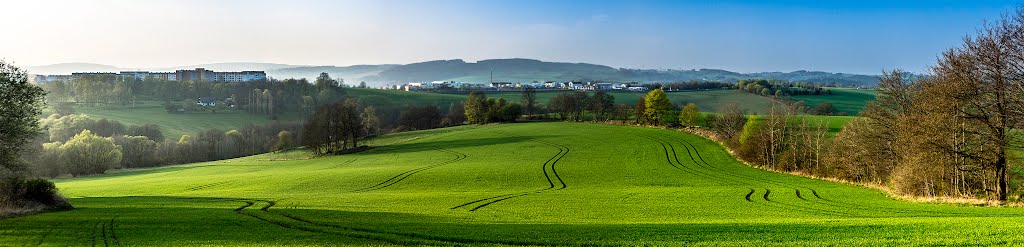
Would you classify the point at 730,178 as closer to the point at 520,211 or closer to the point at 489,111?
the point at 520,211

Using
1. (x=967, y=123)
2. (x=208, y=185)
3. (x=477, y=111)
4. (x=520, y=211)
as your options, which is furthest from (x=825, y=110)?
(x=208, y=185)

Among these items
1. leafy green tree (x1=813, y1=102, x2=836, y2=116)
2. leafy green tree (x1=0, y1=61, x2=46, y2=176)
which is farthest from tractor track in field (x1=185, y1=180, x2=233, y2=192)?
leafy green tree (x1=813, y1=102, x2=836, y2=116)

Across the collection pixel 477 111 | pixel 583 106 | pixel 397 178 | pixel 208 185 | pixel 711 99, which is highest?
pixel 711 99

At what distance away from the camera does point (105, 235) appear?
69.7ft

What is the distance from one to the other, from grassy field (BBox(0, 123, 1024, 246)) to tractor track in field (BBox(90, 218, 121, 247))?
0.07 meters

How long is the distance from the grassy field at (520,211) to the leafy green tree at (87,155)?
3419 centimetres

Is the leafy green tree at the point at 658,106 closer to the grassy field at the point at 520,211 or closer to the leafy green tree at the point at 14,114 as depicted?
the grassy field at the point at 520,211

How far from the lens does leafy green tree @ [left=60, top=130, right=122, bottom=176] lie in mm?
79562

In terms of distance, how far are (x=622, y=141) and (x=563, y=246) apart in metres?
66.9

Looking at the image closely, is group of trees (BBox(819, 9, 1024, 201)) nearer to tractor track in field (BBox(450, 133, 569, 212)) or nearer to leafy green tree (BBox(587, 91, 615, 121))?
tractor track in field (BBox(450, 133, 569, 212))

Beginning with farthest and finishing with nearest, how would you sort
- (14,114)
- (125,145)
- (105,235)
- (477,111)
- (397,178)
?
(477,111) → (125,145) → (397,178) → (14,114) → (105,235)

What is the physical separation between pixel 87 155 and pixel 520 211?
8022 centimetres

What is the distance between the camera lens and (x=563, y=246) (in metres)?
17.8

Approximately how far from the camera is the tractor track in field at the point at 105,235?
65.5ft
